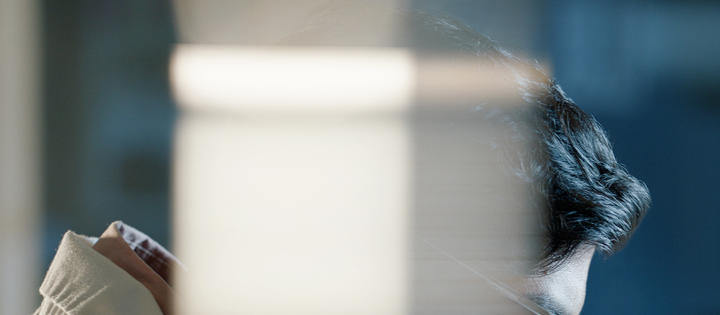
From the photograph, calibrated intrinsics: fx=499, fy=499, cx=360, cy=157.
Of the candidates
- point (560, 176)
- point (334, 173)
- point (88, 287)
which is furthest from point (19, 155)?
point (560, 176)

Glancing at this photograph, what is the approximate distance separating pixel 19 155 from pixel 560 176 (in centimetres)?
136

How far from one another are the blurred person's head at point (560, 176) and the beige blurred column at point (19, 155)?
1.06 metres

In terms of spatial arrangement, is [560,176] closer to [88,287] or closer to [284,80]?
[284,80]

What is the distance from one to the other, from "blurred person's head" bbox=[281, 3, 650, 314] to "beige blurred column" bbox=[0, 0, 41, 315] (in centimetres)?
106

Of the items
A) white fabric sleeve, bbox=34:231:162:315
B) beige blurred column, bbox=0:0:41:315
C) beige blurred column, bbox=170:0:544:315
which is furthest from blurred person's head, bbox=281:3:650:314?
beige blurred column, bbox=0:0:41:315

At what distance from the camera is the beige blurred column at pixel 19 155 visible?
1.30 metres

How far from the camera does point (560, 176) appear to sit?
1.10m

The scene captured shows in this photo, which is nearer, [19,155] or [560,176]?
[560,176]

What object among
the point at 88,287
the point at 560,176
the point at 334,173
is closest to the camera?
the point at 88,287

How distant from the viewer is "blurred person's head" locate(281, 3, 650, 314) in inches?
42.8

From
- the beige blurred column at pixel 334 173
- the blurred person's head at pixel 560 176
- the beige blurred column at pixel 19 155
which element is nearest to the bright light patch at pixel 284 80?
the beige blurred column at pixel 334 173

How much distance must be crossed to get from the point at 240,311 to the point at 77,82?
2.34 feet

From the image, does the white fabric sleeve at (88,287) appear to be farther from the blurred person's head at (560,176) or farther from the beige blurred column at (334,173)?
the blurred person's head at (560,176)

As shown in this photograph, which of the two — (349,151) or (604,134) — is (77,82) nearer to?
(349,151)
